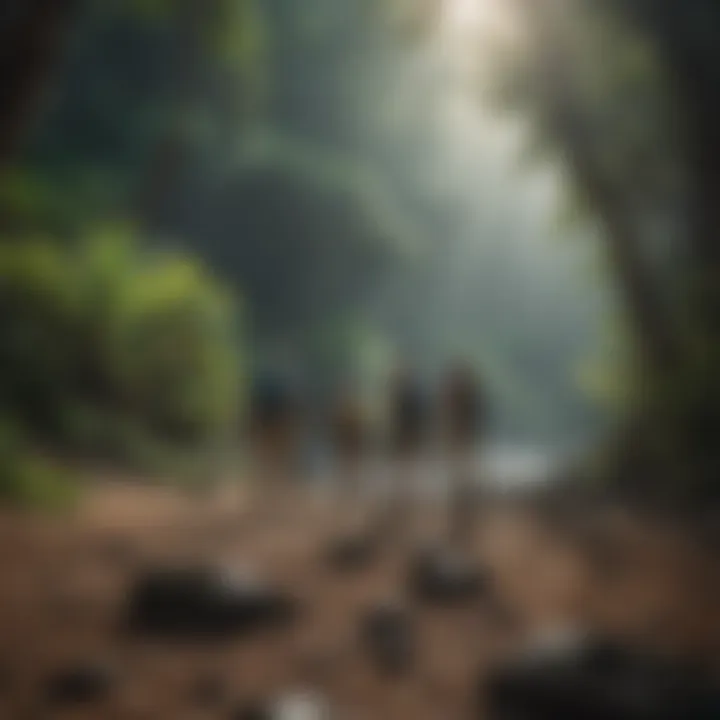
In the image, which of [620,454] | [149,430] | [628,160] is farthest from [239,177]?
[620,454]

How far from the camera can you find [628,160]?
93.7 inches

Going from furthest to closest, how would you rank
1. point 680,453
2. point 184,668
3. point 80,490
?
point 680,453 → point 80,490 → point 184,668

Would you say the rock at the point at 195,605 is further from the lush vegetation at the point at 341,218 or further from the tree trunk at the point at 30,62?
the tree trunk at the point at 30,62

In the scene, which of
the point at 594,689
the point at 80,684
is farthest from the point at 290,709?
the point at 594,689

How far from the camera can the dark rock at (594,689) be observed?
74.9 inches

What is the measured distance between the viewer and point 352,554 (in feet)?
7.03

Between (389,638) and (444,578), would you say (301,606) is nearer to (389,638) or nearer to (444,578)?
(389,638)

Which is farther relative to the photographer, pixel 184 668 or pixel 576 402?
pixel 576 402

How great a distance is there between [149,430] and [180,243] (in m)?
0.41

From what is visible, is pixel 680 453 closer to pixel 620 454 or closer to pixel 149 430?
pixel 620 454

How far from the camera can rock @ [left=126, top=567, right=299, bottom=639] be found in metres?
2.01

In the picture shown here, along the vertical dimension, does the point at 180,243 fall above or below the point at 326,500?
above

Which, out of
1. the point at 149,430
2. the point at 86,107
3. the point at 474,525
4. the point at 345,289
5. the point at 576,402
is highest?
the point at 86,107

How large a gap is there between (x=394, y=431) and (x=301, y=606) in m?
0.45
